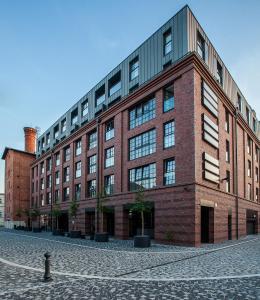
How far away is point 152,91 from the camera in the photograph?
27.0 metres

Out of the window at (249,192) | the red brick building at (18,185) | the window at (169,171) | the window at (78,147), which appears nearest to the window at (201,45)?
the window at (169,171)

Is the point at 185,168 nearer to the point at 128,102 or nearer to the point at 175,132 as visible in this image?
the point at 175,132

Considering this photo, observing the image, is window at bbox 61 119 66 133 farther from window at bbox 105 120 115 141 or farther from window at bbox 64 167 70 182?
window at bbox 105 120 115 141

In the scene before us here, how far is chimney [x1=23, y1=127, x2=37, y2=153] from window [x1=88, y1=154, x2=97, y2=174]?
136 ft

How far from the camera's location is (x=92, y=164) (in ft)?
124

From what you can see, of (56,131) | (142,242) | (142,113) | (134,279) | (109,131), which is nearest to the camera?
(134,279)

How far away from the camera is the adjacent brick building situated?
2312cm

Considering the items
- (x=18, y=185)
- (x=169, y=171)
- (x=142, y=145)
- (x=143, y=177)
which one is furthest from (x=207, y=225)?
(x=18, y=185)

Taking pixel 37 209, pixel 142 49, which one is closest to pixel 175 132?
pixel 142 49

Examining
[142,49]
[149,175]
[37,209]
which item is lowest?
[37,209]

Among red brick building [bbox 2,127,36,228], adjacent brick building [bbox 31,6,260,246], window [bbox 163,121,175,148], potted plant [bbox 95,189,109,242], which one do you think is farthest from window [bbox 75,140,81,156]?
red brick building [bbox 2,127,36,228]

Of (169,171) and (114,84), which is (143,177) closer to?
(169,171)

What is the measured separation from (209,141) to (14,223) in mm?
52452

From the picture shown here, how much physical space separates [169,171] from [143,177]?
3.64 m
